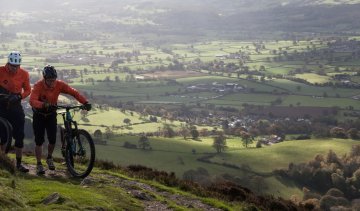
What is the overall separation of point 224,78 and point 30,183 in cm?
15161

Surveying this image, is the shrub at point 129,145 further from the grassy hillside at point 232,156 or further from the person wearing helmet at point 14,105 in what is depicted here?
the person wearing helmet at point 14,105

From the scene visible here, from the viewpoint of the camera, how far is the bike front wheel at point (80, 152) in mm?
17297

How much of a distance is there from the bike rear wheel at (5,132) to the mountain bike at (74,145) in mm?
1926

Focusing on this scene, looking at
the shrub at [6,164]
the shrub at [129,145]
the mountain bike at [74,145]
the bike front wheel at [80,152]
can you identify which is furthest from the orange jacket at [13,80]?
the shrub at [129,145]

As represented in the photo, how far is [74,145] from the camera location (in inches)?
697

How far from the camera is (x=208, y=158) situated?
76.8m

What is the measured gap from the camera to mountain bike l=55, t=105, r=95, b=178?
17.3m

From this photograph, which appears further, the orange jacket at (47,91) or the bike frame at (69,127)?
the bike frame at (69,127)

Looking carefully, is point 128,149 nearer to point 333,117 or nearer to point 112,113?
point 112,113

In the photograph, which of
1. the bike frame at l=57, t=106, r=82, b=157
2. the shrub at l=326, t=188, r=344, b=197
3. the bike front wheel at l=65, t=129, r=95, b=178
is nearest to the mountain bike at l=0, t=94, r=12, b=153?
the bike frame at l=57, t=106, r=82, b=157

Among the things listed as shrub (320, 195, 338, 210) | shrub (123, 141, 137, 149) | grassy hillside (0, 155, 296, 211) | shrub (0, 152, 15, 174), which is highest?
shrub (0, 152, 15, 174)

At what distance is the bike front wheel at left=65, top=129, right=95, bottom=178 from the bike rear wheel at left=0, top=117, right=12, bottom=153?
2245 millimetres

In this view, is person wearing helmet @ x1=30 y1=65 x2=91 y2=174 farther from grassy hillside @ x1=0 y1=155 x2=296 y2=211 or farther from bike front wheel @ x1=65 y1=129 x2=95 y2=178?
grassy hillside @ x1=0 y1=155 x2=296 y2=211

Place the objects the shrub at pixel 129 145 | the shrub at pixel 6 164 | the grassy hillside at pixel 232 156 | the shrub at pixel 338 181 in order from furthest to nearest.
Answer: the shrub at pixel 129 145, the shrub at pixel 338 181, the grassy hillside at pixel 232 156, the shrub at pixel 6 164
